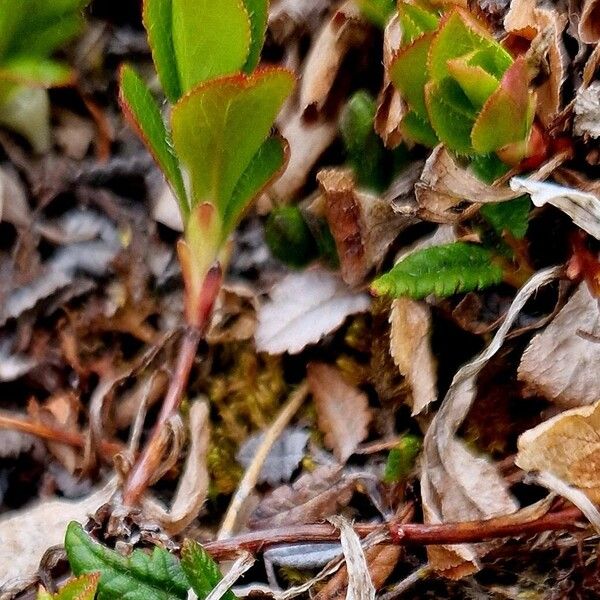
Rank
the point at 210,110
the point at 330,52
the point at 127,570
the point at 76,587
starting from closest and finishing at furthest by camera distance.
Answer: the point at 76,587 < the point at 127,570 < the point at 210,110 < the point at 330,52

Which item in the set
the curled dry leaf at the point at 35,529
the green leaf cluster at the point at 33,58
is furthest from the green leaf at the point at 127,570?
the green leaf cluster at the point at 33,58

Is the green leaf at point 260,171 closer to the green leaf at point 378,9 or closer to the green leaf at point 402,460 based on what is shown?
the green leaf at point 378,9

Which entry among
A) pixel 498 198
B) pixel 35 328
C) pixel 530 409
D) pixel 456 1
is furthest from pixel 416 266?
pixel 35 328

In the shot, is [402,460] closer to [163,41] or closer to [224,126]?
[224,126]

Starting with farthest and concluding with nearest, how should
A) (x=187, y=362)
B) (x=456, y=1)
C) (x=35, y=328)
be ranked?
(x=35, y=328)
(x=187, y=362)
(x=456, y=1)

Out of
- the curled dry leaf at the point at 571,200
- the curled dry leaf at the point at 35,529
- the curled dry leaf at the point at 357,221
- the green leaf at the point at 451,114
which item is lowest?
the curled dry leaf at the point at 35,529

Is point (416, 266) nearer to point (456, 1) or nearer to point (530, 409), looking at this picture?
point (530, 409)

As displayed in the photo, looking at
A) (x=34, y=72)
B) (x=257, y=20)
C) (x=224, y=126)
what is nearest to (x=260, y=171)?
(x=224, y=126)
